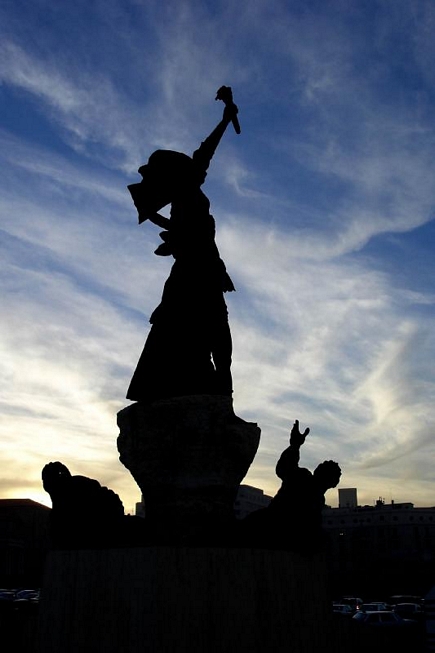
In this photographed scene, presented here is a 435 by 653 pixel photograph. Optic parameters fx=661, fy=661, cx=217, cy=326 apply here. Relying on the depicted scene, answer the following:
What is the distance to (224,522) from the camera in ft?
19.7

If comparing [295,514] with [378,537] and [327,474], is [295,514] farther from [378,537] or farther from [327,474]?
[378,537]

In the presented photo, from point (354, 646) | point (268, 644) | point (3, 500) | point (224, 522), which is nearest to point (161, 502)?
point (224, 522)

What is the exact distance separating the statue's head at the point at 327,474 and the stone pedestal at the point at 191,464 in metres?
0.70

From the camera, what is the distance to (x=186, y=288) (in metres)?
7.26

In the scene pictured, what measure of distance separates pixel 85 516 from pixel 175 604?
1516 millimetres

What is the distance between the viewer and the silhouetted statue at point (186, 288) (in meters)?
6.88

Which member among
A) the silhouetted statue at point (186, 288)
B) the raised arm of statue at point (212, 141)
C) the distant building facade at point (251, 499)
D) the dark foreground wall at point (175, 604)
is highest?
the distant building facade at point (251, 499)

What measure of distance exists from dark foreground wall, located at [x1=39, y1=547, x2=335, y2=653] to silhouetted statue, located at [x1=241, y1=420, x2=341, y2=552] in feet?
1.35

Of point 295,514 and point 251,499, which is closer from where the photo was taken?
point 295,514

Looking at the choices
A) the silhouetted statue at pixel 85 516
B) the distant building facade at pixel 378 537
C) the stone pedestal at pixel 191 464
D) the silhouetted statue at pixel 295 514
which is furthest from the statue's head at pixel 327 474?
the distant building facade at pixel 378 537

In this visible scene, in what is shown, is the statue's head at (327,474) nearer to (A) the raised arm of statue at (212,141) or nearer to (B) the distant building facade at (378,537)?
(A) the raised arm of statue at (212,141)

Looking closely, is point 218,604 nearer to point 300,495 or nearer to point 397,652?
point 300,495

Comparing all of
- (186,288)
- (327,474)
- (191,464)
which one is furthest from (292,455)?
(186,288)

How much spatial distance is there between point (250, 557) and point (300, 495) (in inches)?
45.8
